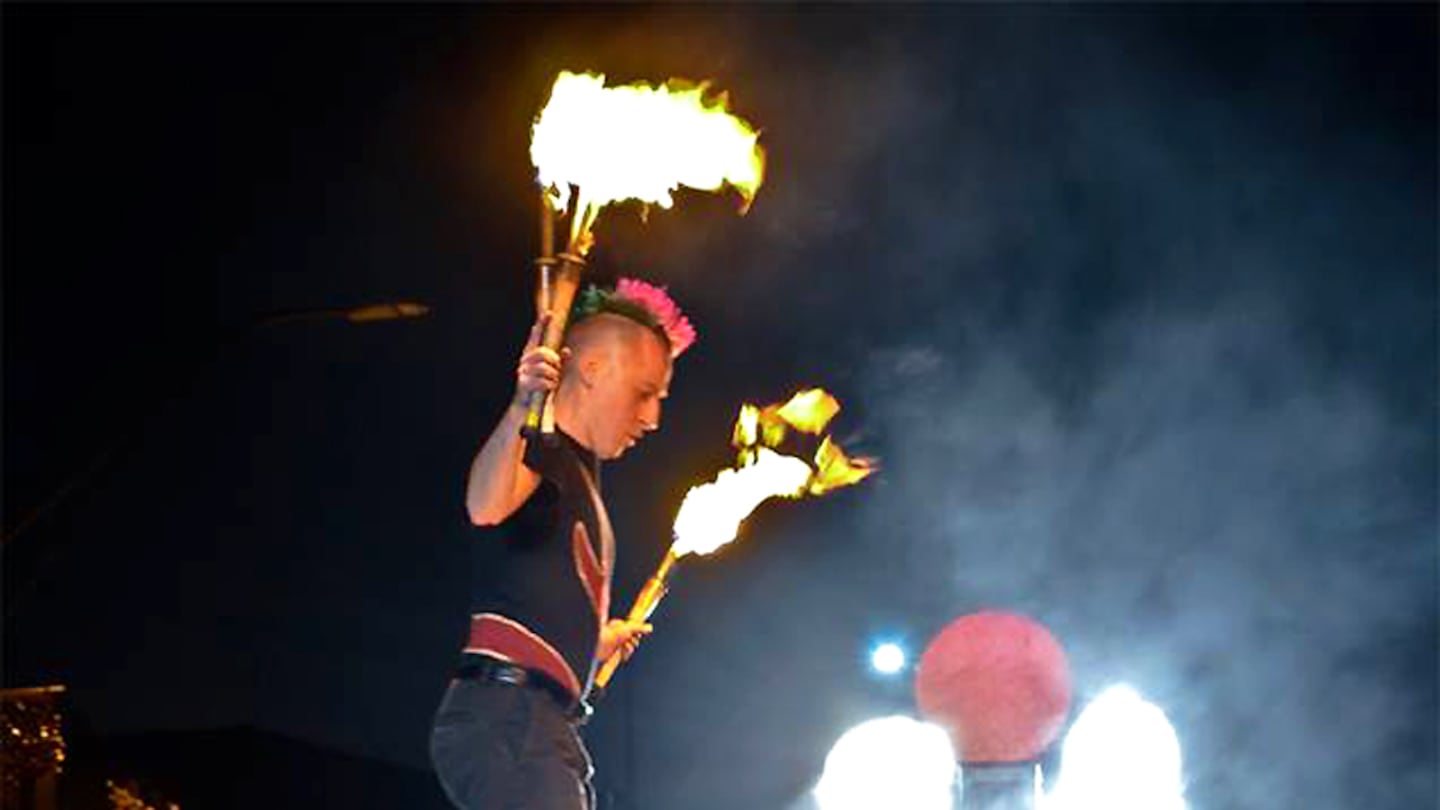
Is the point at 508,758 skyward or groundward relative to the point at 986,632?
groundward

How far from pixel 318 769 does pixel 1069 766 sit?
8.32 meters

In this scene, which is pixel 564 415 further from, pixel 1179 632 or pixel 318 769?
pixel 318 769

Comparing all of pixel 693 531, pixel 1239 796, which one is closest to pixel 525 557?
pixel 693 531

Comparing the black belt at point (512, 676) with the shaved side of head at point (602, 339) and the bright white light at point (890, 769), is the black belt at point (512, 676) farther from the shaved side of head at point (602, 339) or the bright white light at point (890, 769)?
the bright white light at point (890, 769)

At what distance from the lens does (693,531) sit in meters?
8.18

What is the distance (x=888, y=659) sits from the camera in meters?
14.3

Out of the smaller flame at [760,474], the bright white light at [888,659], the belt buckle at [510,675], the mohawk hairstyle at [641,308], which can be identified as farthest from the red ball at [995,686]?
the belt buckle at [510,675]

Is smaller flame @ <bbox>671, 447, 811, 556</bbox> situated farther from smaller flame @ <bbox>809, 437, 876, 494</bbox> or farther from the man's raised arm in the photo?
the man's raised arm

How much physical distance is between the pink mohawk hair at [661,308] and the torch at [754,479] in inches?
29.3

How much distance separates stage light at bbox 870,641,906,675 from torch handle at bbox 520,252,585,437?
7.80 m

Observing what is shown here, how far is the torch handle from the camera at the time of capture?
6652 mm

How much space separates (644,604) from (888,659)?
22.0ft

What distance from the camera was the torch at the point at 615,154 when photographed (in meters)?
6.88

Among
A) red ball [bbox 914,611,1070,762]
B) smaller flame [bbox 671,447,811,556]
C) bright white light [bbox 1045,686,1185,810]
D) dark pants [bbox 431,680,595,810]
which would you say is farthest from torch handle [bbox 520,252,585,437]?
red ball [bbox 914,611,1070,762]
